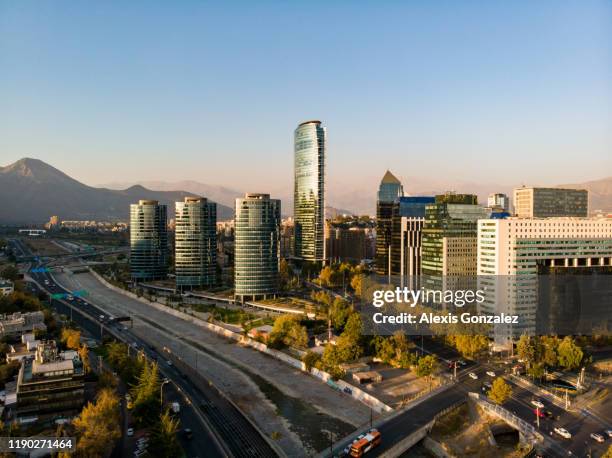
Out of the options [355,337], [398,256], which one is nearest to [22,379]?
[355,337]

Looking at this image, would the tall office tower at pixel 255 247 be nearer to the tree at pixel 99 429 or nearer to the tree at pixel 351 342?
the tree at pixel 351 342

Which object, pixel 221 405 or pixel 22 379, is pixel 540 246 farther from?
pixel 22 379

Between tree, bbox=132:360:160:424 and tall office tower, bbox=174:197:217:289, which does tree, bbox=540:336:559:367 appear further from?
tall office tower, bbox=174:197:217:289

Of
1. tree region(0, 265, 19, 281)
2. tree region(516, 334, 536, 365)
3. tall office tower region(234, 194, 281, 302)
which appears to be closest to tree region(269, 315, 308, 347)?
tree region(516, 334, 536, 365)

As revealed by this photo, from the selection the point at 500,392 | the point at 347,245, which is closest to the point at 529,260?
A: the point at 500,392

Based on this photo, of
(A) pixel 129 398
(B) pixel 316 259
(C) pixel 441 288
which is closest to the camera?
(A) pixel 129 398

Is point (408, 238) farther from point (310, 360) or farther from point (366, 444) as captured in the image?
point (366, 444)

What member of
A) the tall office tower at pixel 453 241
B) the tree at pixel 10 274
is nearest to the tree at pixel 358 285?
the tall office tower at pixel 453 241
